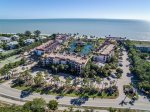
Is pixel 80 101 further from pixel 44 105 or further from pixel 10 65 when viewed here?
pixel 10 65

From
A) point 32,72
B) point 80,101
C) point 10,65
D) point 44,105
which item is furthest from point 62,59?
point 44,105

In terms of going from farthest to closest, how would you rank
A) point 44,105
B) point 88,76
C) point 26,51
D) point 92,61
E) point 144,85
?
point 26,51 < point 92,61 < point 88,76 < point 144,85 < point 44,105

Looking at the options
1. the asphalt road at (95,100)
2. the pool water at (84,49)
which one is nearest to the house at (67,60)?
the pool water at (84,49)

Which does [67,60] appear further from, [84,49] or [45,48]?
[84,49]

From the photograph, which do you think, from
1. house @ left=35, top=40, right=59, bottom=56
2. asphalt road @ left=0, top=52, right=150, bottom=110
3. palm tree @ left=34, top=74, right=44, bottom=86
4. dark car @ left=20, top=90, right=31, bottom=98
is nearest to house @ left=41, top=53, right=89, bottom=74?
house @ left=35, top=40, right=59, bottom=56

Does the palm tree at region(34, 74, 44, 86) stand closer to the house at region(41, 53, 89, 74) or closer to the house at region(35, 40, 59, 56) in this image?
the house at region(41, 53, 89, 74)

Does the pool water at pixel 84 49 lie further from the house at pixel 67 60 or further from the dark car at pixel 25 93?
the dark car at pixel 25 93

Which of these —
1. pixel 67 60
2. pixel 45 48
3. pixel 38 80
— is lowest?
pixel 38 80

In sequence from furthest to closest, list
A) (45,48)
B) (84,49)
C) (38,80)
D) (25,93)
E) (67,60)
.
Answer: (84,49)
(45,48)
(67,60)
(38,80)
(25,93)

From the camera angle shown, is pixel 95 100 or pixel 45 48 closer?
pixel 95 100

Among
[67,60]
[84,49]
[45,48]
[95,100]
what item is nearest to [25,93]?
[95,100]

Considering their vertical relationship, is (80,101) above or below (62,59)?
below
